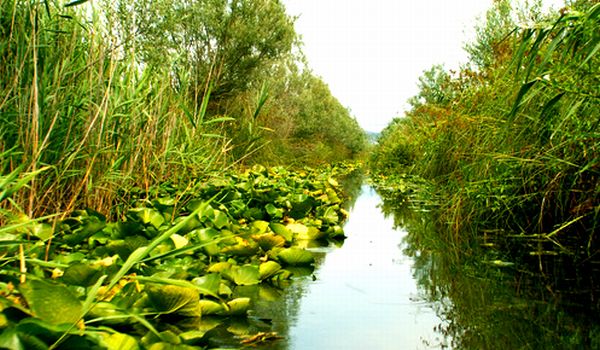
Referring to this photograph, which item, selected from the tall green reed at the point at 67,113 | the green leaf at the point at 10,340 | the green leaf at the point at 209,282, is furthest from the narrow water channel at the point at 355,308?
the tall green reed at the point at 67,113

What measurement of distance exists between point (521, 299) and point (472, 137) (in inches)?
122

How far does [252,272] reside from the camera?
98.4 inches

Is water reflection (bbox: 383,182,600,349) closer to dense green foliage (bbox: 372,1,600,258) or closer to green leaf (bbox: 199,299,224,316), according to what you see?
dense green foliage (bbox: 372,1,600,258)

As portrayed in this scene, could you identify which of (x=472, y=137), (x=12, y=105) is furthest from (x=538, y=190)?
(x=12, y=105)

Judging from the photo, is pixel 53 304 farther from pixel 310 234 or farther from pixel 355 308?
pixel 310 234

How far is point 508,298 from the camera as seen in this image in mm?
2461

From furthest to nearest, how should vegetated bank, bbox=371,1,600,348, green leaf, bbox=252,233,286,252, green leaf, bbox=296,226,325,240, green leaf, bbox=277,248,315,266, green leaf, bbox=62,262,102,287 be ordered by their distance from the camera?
green leaf, bbox=296,226,325,240, green leaf, bbox=252,233,286,252, green leaf, bbox=277,248,315,266, vegetated bank, bbox=371,1,600,348, green leaf, bbox=62,262,102,287

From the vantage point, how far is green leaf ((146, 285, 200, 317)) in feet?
5.82

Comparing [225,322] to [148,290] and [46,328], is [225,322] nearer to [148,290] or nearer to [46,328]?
[148,290]

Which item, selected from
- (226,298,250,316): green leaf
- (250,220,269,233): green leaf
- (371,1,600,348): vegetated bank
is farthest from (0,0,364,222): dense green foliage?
(371,1,600,348): vegetated bank

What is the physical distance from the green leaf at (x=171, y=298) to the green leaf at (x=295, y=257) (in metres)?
1.11

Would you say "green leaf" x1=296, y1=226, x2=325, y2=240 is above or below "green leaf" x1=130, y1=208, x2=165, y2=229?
below

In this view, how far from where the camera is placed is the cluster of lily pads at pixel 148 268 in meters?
1.30

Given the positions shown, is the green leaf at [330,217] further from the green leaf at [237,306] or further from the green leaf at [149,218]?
the green leaf at [237,306]
